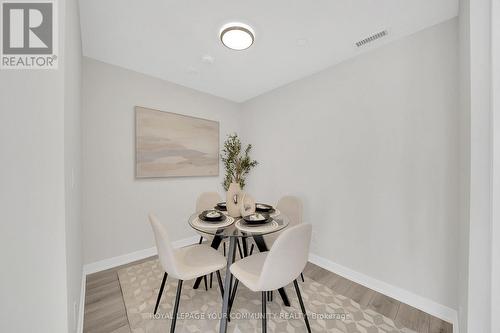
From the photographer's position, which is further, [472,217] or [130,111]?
[130,111]

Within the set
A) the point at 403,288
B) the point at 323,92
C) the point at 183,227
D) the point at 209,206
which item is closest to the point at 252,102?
the point at 323,92

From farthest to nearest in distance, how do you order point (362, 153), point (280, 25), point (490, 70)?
point (362, 153), point (280, 25), point (490, 70)

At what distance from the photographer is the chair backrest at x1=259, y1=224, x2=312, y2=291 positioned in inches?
49.4

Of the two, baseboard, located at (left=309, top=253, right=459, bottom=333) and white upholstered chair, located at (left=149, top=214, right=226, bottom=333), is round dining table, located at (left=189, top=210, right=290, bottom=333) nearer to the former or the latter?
white upholstered chair, located at (left=149, top=214, right=226, bottom=333)

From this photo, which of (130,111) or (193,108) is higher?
(193,108)

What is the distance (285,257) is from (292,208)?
3.93 ft

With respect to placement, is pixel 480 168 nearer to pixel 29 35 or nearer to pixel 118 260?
pixel 29 35

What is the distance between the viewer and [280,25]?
1819mm

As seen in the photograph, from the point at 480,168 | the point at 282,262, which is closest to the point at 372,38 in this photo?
the point at 480,168

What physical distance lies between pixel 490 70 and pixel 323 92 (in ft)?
5.55

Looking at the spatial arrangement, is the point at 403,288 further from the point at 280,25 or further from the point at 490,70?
the point at 280,25

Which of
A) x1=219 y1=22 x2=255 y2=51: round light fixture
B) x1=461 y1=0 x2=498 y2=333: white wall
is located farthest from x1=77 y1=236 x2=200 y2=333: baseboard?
x1=461 y1=0 x2=498 y2=333: white wall

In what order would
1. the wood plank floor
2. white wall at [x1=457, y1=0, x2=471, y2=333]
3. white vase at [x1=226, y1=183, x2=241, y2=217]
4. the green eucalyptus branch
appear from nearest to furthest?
white wall at [x1=457, y1=0, x2=471, y2=333] → the wood plank floor → white vase at [x1=226, y1=183, x2=241, y2=217] → the green eucalyptus branch

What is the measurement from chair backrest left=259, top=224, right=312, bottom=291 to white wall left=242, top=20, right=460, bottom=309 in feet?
4.02
